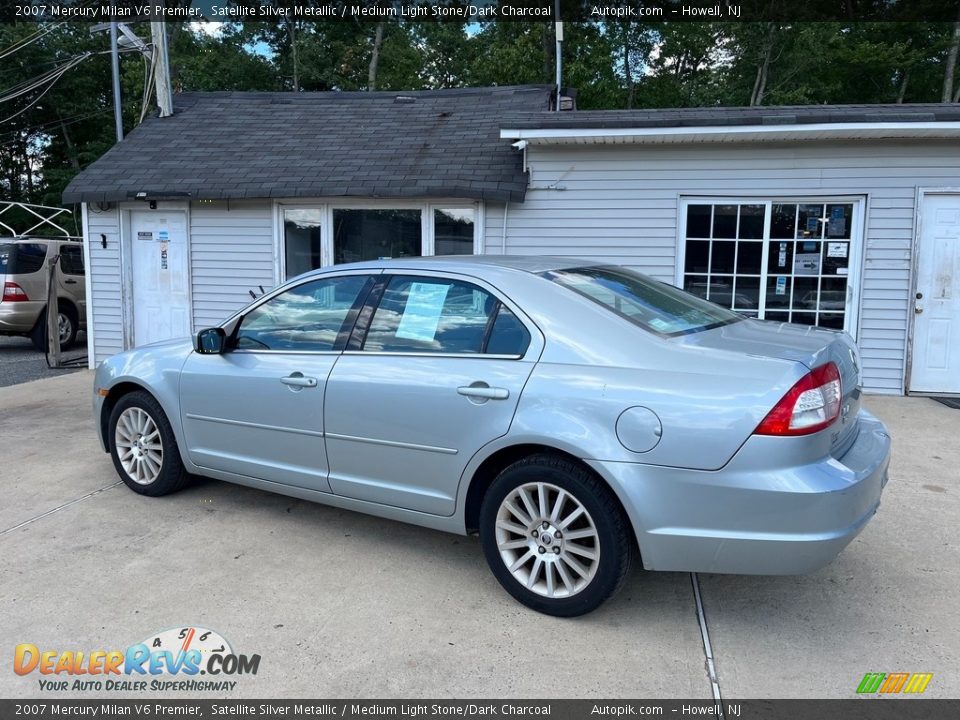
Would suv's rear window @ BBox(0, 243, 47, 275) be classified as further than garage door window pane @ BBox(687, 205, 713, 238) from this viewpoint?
Yes

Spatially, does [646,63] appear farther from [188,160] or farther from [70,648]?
[70,648]

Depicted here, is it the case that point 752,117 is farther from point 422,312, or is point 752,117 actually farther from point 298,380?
point 298,380

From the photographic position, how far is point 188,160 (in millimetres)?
9867

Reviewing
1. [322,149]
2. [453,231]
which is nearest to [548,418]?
[453,231]

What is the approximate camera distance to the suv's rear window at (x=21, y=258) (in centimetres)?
1122

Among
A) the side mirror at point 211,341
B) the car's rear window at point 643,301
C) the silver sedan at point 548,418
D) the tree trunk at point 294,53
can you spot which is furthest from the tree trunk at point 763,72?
the side mirror at point 211,341

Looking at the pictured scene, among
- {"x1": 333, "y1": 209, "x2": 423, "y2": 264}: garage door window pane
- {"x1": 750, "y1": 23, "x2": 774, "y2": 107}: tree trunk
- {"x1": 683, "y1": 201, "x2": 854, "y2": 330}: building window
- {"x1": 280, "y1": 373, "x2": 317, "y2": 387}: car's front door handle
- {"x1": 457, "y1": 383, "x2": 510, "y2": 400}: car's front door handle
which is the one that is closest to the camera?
{"x1": 457, "y1": 383, "x2": 510, "y2": 400}: car's front door handle

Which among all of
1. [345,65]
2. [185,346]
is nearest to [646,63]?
[345,65]

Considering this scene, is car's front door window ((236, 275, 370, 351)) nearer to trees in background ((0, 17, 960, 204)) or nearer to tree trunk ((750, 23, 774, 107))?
trees in background ((0, 17, 960, 204))

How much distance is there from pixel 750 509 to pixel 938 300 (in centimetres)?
658

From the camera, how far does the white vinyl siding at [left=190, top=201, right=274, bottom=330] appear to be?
9.45 metres

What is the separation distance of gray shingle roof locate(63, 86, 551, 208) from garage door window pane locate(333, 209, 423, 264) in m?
0.52

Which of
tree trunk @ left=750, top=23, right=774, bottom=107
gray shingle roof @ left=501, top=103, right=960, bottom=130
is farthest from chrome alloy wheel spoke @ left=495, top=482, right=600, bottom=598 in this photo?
tree trunk @ left=750, top=23, right=774, bottom=107

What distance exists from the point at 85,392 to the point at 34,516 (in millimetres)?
4393
